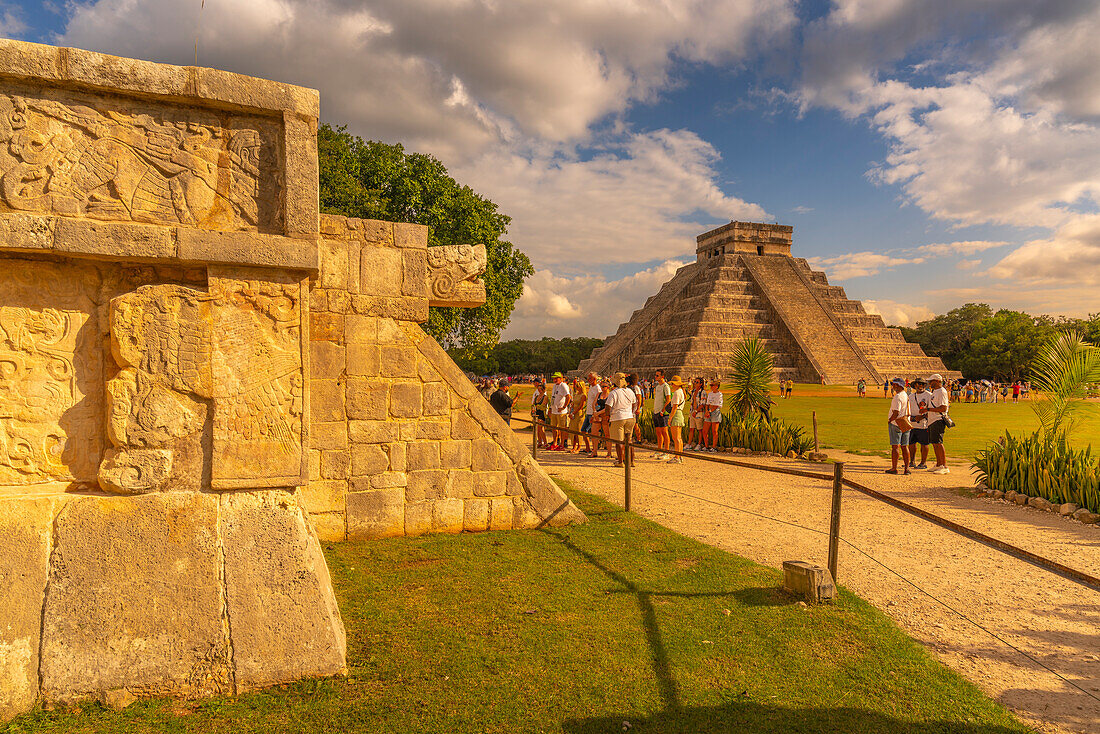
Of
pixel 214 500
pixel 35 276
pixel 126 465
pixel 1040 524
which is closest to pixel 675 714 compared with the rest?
pixel 214 500

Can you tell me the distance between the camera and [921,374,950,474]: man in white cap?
29.1 ft

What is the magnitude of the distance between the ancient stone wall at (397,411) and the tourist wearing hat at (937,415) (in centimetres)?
715

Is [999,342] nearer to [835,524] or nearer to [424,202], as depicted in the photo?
[424,202]

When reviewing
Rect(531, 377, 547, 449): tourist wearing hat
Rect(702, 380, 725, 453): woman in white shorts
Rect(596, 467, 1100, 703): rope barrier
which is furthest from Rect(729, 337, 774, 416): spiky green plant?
Rect(596, 467, 1100, 703): rope barrier

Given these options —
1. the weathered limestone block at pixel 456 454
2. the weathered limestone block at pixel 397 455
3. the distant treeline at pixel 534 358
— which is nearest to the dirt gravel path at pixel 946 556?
the weathered limestone block at pixel 456 454

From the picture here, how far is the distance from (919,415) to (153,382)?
10.3 m

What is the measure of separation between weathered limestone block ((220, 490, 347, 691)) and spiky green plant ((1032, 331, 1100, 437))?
29.9 feet

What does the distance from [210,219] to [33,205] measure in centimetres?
72

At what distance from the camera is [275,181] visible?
3002 millimetres

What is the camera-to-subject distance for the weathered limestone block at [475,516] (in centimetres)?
511

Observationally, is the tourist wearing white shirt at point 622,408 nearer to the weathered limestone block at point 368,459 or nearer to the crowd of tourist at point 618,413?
the crowd of tourist at point 618,413

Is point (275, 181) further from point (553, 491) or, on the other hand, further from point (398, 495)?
point (553, 491)

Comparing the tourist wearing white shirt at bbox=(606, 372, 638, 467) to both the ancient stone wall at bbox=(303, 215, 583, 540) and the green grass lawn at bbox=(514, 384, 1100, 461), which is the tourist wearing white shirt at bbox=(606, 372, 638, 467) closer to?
the ancient stone wall at bbox=(303, 215, 583, 540)

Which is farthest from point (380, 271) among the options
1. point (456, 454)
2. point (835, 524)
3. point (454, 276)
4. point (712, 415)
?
point (712, 415)
